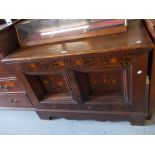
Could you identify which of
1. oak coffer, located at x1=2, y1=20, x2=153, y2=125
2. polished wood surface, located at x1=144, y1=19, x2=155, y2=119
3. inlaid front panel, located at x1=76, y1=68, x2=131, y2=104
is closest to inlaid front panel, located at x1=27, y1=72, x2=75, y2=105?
oak coffer, located at x1=2, y1=20, x2=153, y2=125

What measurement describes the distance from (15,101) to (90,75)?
29.7 inches

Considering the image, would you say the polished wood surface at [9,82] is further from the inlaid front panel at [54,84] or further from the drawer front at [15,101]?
the inlaid front panel at [54,84]

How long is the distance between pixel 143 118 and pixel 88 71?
532mm

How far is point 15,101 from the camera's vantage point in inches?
59.1

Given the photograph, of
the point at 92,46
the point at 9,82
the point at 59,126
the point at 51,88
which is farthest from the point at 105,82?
the point at 9,82

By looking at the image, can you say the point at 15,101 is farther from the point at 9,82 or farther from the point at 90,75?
the point at 90,75

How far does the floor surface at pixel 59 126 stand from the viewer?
1.27 m

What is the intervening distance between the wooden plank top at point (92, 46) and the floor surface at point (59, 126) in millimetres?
645

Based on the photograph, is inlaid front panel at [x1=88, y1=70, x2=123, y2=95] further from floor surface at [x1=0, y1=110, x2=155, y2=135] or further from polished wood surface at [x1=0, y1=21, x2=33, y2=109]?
polished wood surface at [x1=0, y1=21, x2=33, y2=109]

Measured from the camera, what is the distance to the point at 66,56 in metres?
0.98
